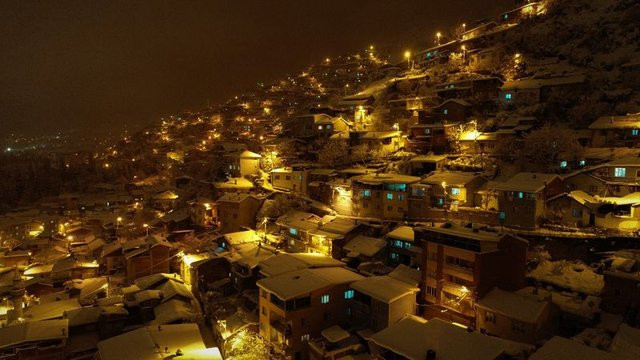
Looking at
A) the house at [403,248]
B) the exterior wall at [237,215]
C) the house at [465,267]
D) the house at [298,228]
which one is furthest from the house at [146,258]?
the house at [465,267]

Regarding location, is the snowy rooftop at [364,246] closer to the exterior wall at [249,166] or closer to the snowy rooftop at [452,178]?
the snowy rooftop at [452,178]

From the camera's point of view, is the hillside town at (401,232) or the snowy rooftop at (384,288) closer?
the hillside town at (401,232)

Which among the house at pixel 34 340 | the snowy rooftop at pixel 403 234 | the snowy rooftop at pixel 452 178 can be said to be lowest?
the house at pixel 34 340

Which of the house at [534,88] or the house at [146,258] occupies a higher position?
the house at [534,88]

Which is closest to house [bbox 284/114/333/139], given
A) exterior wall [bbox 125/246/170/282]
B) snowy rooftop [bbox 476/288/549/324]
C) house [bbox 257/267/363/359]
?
exterior wall [bbox 125/246/170/282]

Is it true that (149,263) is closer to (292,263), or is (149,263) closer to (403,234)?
(292,263)

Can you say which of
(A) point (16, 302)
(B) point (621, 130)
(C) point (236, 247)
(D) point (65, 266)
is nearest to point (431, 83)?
(B) point (621, 130)

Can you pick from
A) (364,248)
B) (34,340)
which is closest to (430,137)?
(364,248)

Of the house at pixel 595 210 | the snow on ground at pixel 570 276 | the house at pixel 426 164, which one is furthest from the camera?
the house at pixel 426 164
